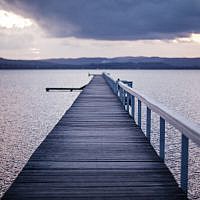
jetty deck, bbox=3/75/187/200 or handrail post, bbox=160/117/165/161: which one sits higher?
handrail post, bbox=160/117/165/161

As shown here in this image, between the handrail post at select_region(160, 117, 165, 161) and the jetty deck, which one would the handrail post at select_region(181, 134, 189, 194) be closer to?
the jetty deck

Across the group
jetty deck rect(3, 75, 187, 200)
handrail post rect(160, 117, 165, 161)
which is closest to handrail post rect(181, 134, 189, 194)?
jetty deck rect(3, 75, 187, 200)

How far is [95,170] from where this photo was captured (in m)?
4.93

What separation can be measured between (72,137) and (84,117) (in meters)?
3.11

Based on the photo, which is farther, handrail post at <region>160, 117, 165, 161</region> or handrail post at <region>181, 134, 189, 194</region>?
handrail post at <region>160, 117, 165, 161</region>

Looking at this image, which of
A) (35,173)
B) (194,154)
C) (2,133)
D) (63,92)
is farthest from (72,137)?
(63,92)

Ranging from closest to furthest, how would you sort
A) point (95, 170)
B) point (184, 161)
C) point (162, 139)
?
1. point (184, 161)
2. point (95, 170)
3. point (162, 139)

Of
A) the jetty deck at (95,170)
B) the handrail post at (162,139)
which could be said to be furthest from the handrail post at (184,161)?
the handrail post at (162,139)

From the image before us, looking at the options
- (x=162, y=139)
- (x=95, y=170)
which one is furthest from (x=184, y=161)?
(x=162, y=139)

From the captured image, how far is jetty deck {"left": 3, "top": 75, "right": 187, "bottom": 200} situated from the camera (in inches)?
158

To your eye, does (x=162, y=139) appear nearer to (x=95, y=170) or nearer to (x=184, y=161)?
(x=95, y=170)

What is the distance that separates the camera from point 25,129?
24250 mm

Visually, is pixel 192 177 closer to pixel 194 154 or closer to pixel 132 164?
pixel 194 154

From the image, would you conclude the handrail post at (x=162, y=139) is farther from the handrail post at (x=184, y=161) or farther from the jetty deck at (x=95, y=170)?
the handrail post at (x=184, y=161)
